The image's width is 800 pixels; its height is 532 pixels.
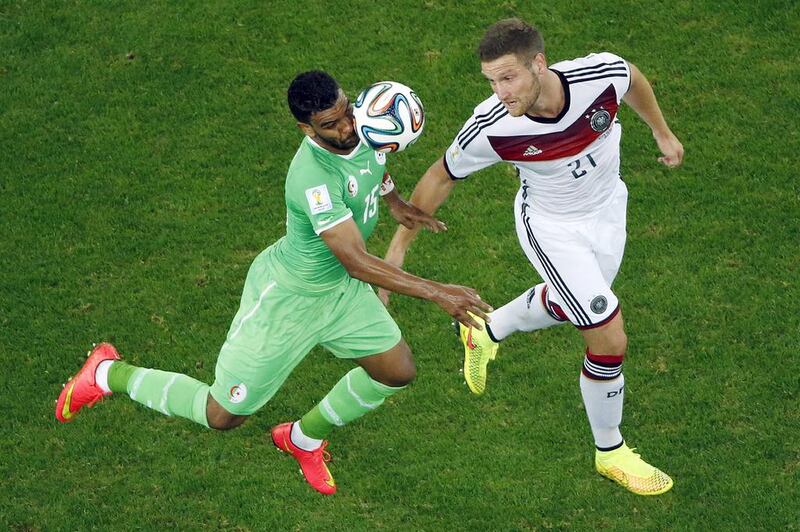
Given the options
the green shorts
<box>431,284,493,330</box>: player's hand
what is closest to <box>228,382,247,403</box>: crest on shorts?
the green shorts

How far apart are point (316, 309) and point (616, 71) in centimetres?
245

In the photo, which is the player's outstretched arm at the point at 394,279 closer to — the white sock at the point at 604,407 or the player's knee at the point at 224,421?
the white sock at the point at 604,407

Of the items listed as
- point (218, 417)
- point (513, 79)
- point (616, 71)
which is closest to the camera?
point (513, 79)

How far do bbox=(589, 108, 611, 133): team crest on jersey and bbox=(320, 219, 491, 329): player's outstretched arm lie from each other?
1.48 m

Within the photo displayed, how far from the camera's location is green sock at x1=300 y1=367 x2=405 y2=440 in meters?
8.66

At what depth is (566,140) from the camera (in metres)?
8.27

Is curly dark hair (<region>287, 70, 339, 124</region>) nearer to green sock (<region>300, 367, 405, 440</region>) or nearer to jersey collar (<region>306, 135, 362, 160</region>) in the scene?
jersey collar (<region>306, 135, 362, 160</region>)

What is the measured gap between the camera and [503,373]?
977 cm

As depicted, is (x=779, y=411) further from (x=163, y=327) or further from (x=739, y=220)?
(x=163, y=327)

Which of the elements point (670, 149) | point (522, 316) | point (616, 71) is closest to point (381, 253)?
point (522, 316)

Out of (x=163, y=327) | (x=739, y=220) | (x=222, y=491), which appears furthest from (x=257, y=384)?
(x=739, y=220)

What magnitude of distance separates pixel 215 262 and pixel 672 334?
369cm

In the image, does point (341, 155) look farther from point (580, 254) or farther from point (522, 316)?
point (522, 316)

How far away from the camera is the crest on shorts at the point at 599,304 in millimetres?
8312
